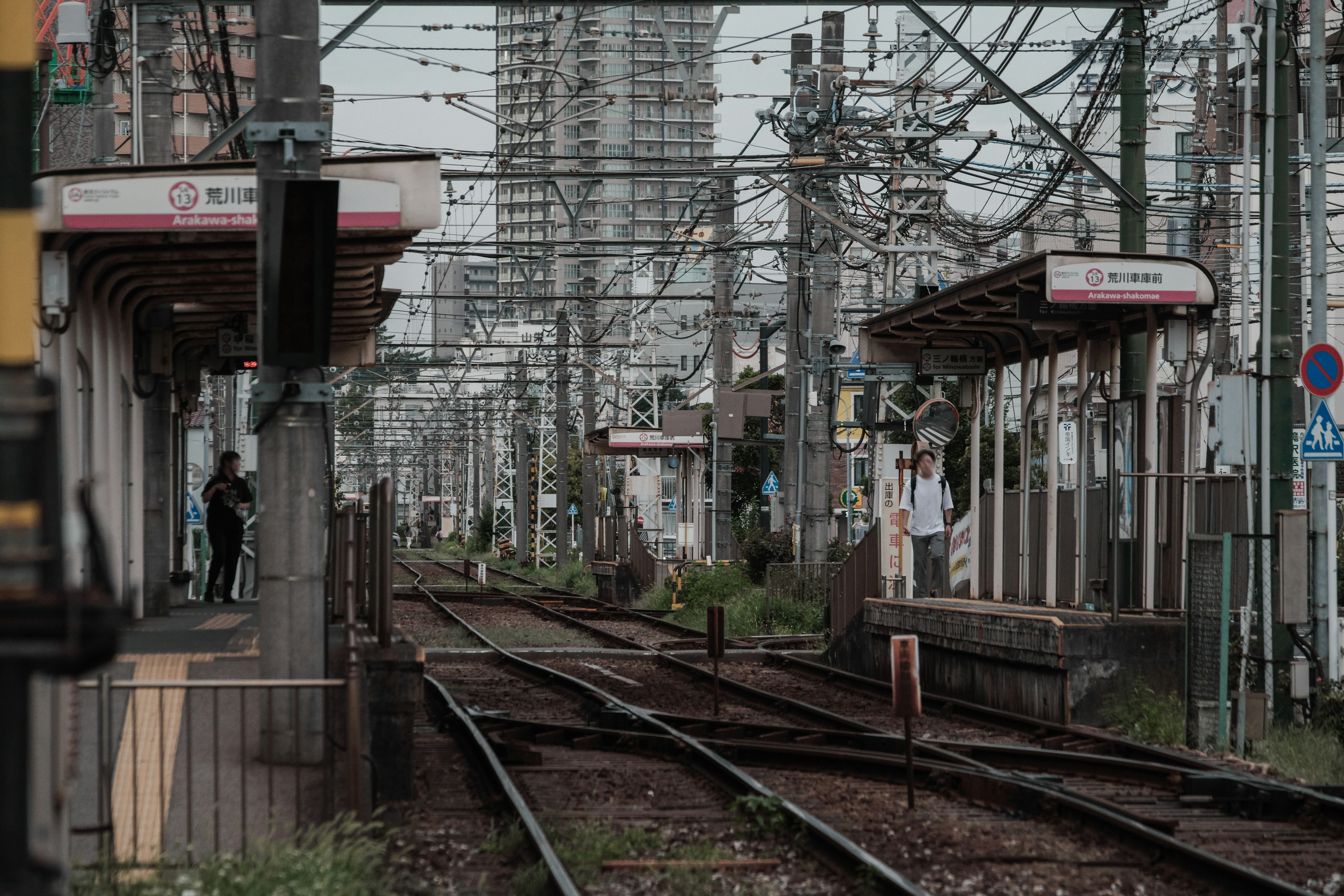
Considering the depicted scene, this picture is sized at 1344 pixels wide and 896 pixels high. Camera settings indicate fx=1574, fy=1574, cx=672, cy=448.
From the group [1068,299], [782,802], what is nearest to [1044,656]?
[1068,299]

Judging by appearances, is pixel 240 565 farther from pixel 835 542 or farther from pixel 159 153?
pixel 835 542

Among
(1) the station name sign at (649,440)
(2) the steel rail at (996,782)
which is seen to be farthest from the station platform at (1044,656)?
(1) the station name sign at (649,440)

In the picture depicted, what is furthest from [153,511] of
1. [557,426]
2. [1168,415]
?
[557,426]

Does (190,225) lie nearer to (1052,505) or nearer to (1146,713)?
(1146,713)

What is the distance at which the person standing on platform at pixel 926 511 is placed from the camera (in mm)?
17078

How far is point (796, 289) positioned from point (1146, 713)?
14.8m

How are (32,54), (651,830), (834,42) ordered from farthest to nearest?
(834,42) → (651,830) → (32,54)

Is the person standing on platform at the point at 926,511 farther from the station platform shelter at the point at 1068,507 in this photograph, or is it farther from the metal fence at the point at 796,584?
the metal fence at the point at 796,584

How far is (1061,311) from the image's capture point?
574 inches

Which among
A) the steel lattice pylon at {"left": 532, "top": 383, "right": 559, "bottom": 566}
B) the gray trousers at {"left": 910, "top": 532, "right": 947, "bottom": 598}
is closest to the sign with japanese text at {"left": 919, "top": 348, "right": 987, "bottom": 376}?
the gray trousers at {"left": 910, "top": 532, "right": 947, "bottom": 598}

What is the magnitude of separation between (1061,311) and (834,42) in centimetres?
1452

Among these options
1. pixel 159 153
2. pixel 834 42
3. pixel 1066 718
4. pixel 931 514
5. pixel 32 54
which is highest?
pixel 834 42

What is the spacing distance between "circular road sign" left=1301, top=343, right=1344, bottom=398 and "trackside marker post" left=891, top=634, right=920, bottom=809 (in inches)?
202

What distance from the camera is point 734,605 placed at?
27.3 metres
